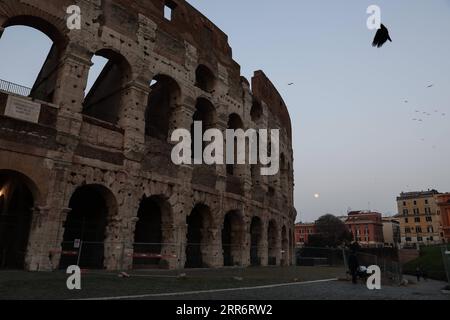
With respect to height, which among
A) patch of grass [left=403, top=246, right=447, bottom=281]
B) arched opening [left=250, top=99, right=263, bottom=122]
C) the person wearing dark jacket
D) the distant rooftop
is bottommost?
patch of grass [left=403, top=246, right=447, bottom=281]

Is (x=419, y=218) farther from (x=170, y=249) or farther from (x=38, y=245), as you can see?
(x=38, y=245)

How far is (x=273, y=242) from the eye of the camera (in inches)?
990

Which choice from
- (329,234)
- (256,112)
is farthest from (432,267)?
(329,234)

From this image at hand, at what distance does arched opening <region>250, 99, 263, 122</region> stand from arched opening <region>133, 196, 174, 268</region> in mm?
10565

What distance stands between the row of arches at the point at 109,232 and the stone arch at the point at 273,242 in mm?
5088

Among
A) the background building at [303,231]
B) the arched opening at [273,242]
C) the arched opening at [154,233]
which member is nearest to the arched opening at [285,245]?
the arched opening at [273,242]

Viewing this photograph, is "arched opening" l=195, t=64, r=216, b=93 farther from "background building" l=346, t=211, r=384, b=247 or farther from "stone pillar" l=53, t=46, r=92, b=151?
"background building" l=346, t=211, r=384, b=247

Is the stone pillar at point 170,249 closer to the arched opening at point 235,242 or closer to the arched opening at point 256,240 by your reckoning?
the arched opening at point 235,242

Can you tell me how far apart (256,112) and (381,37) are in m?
19.6

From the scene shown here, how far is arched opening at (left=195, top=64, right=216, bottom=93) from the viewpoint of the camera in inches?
775

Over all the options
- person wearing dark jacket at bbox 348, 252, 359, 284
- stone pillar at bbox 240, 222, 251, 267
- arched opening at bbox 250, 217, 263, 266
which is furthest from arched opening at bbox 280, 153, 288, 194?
person wearing dark jacket at bbox 348, 252, 359, 284

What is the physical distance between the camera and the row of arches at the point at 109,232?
1370cm
